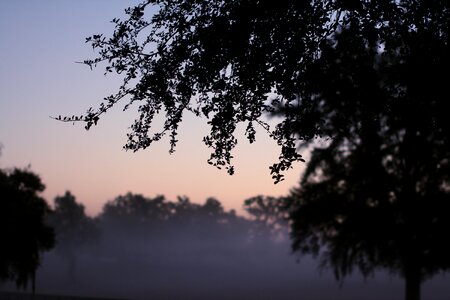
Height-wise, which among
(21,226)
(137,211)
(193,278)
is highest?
(137,211)

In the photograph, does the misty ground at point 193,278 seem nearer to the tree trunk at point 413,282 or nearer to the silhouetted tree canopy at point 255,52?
the tree trunk at point 413,282

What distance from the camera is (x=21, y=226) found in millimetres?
29484

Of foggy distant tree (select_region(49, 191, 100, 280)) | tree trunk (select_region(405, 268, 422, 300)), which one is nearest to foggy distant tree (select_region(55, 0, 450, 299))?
tree trunk (select_region(405, 268, 422, 300))

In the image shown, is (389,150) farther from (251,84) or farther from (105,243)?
(105,243)

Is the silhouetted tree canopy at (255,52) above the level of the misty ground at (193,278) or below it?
above

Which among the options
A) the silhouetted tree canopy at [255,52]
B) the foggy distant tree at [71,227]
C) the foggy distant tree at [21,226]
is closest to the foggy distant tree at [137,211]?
the foggy distant tree at [71,227]

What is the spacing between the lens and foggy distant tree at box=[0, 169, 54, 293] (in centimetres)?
2892

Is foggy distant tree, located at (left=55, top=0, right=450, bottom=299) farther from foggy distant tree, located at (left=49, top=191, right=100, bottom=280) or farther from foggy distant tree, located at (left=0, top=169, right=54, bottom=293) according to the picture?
foggy distant tree, located at (left=49, top=191, right=100, bottom=280)

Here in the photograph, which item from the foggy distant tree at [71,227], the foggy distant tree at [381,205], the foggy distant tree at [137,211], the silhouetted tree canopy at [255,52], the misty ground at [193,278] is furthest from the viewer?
the foggy distant tree at [137,211]

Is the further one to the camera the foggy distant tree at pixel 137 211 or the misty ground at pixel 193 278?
the foggy distant tree at pixel 137 211

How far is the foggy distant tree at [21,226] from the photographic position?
28922 millimetres

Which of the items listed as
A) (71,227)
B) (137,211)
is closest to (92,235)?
(71,227)

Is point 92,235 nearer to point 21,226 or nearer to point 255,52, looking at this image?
point 21,226

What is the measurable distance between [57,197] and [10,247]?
→ 77842mm
